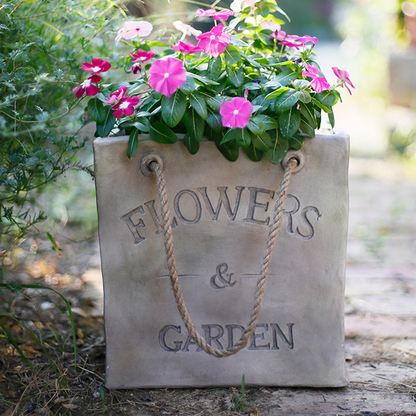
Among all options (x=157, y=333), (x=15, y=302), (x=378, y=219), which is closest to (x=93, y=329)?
(x=15, y=302)

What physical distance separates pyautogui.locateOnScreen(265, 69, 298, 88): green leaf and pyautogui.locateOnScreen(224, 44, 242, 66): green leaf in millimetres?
101

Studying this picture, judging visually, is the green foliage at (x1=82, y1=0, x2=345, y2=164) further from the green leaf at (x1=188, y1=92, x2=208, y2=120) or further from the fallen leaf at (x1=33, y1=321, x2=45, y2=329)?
the fallen leaf at (x1=33, y1=321, x2=45, y2=329)

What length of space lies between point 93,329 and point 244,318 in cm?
64

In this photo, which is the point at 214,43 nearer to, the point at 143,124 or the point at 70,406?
the point at 143,124

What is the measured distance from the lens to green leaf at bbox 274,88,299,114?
1065 mm

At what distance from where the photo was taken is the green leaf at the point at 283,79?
3.71ft

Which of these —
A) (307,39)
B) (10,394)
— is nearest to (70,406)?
(10,394)

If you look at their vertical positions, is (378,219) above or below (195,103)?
below

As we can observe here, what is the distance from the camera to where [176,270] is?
1142mm

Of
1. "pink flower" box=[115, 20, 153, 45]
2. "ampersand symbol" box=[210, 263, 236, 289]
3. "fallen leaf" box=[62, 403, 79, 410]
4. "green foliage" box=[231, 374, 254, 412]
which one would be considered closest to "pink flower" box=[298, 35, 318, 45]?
"pink flower" box=[115, 20, 153, 45]

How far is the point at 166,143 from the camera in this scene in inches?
45.2

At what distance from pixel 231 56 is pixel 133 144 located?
0.34 m

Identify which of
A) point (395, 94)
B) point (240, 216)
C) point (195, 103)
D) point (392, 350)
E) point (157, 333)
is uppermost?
point (395, 94)

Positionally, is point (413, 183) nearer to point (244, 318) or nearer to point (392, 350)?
point (392, 350)
